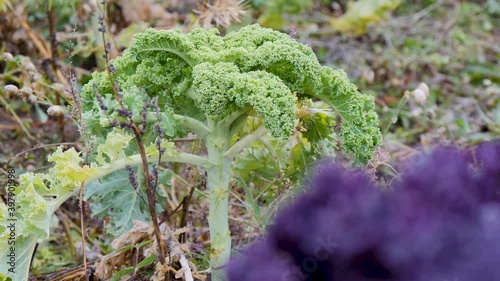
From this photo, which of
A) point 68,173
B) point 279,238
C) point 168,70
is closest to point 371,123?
point 168,70

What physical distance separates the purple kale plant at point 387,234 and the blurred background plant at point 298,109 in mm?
705

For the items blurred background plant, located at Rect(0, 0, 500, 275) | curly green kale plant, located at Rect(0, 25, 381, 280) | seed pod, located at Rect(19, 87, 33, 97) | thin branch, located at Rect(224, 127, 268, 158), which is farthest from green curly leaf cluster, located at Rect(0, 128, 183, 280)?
seed pod, located at Rect(19, 87, 33, 97)

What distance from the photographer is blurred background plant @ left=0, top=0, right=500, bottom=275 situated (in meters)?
1.72

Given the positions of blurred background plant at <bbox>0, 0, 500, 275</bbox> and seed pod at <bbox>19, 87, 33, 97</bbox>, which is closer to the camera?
blurred background plant at <bbox>0, 0, 500, 275</bbox>

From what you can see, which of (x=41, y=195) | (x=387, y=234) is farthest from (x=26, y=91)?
(x=387, y=234)

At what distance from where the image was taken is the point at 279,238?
675 millimetres

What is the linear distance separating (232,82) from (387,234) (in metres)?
0.69

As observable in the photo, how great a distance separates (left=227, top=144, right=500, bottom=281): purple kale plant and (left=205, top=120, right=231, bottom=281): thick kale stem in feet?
2.29

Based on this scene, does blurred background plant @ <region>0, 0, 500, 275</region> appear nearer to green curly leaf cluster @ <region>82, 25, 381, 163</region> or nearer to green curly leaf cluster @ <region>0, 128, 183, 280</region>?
green curly leaf cluster @ <region>82, 25, 381, 163</region>

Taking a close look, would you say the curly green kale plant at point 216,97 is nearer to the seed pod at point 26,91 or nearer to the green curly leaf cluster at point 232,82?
Answer: the green curly leaf cluster at point 232,82

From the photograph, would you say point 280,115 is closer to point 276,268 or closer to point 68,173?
point 68,173

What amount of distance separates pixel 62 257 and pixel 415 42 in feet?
9.16

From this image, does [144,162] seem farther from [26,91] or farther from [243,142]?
[26,91]

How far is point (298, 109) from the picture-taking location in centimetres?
146
